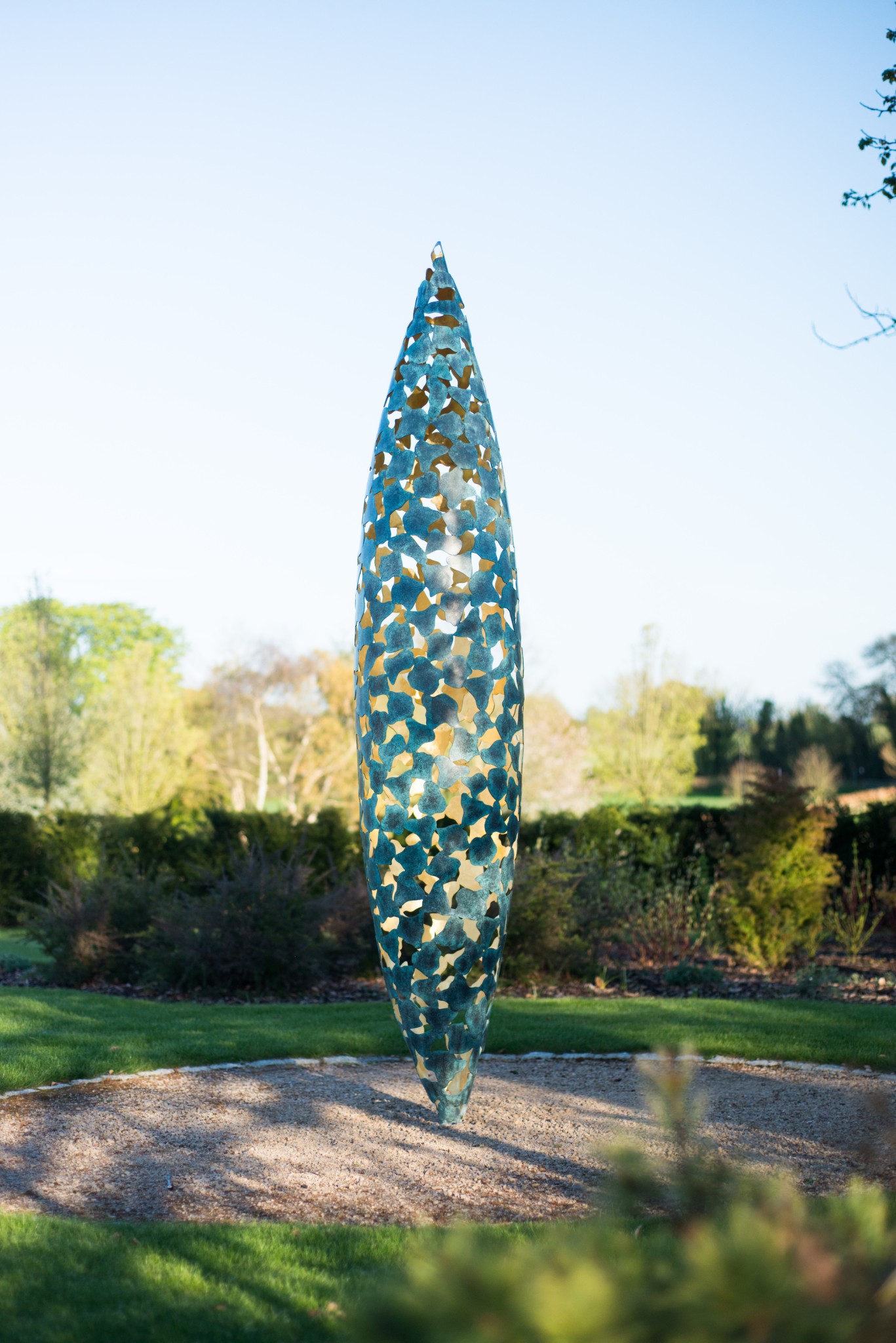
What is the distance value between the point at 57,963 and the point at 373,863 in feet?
20.9

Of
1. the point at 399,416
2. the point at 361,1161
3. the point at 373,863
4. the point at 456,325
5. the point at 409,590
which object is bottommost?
the point at 361,1161

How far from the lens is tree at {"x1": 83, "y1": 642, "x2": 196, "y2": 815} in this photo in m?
25.3

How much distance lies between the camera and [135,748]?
1006 inches

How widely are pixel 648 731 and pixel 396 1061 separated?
3423 centimetres

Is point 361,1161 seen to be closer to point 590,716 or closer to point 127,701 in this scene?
point 127,701

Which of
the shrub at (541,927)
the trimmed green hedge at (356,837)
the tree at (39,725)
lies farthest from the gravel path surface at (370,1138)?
the tree at (39,725)

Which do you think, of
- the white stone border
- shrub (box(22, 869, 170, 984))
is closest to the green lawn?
shrub (box(22, 869, 170, 984))

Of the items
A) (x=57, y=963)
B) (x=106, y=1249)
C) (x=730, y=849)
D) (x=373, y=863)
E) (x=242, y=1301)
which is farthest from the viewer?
(x=730, y=849)

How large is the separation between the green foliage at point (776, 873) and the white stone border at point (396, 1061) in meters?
3.93

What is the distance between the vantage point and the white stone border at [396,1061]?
6238 millimetres

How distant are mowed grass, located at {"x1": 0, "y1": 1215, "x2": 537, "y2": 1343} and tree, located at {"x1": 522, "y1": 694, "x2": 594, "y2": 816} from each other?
2303 cm

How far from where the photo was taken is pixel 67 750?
22.9 metres

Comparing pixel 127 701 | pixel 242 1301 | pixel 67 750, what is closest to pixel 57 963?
pixel 242 1301

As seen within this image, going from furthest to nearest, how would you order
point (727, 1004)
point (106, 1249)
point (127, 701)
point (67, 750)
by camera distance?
point (127, 701), point (67, 750), point (727, 1004), point (106, 1249)
